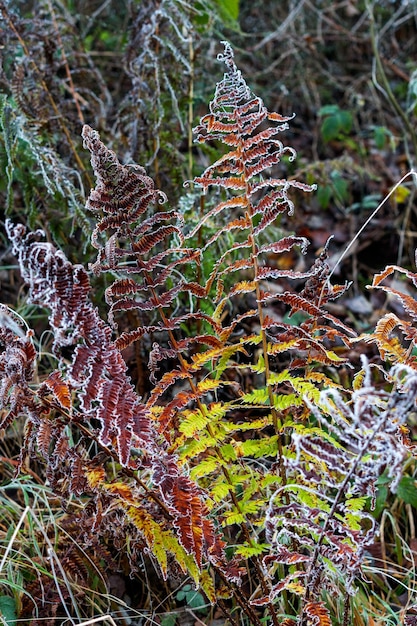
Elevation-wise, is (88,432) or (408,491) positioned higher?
(88,432)

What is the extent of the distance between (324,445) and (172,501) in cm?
31

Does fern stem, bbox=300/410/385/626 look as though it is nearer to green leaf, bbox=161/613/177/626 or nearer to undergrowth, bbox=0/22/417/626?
undergrowth, bbox=0/22/417/626

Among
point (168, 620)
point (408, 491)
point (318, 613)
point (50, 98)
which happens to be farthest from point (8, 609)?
point (50, 98)

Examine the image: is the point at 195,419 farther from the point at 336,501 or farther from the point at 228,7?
the point at 228,7

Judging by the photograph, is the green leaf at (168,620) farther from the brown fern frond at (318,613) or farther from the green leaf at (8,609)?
the brown fern frond at (318,613)

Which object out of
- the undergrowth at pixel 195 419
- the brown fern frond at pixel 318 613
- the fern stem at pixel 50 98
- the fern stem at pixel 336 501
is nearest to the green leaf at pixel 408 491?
the undergrowth at pixel 195 419

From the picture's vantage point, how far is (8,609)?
1.55 meters

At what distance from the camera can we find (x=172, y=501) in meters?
1.18

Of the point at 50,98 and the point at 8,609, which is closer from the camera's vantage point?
→ the point at 8,609

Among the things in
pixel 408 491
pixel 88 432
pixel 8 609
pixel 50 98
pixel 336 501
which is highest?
pixel 50 98

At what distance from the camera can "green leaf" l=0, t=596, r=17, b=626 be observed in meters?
1.52

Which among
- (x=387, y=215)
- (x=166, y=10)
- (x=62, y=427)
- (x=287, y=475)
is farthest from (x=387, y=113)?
(x=62, y=427)

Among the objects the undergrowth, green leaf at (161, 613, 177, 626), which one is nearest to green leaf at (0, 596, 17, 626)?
the undergrowth

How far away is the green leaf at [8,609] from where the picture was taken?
1.52 m
